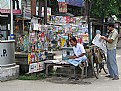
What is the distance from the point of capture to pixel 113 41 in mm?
10031

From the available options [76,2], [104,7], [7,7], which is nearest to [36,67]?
[7,7]

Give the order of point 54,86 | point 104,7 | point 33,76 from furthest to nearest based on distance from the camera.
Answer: point 104,7 → point 33,76 → point 54,86

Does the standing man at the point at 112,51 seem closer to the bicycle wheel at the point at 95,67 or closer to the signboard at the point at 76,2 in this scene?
the bicycle wheel at the point at 95,67

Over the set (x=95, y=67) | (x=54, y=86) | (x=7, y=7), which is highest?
(x=7, y=7)

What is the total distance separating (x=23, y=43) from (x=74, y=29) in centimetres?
775

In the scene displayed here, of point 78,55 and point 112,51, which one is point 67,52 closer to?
point 78,55

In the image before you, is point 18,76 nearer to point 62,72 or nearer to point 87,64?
point 62,72

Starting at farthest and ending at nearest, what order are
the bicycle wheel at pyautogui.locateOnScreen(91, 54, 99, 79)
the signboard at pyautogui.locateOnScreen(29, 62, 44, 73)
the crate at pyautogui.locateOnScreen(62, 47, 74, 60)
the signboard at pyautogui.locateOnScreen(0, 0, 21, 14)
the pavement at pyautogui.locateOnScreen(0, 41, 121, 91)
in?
the signboard at pyautogui.locateOnScreen(0, 0, 21, 14) < the crate at pyautogui.locateOnScreen(62, 47, 74, 60) < the bicycle wheel at pyautogui.locateOnScreen(91, 54, 99, 79) < the signboard at pyautogui.locateOnScreen(29, 62, 44, 73) < the pavement at pyautogui.locateOnScreen(0, 41, 121, 91)

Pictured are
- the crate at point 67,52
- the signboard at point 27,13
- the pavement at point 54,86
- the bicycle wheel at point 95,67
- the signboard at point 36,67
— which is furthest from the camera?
the signboard at point 27,13

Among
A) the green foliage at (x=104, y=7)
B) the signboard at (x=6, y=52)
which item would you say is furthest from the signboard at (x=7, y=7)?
the signboard at (x=6, y=52)

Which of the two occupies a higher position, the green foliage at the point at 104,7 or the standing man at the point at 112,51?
the green foliage at the point at 104,7

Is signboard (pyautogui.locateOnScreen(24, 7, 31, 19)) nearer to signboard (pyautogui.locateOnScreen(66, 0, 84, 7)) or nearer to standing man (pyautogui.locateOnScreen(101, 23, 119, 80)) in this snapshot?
signboard (pyautogui.locateOnScreen(66, 0, 84, 7))

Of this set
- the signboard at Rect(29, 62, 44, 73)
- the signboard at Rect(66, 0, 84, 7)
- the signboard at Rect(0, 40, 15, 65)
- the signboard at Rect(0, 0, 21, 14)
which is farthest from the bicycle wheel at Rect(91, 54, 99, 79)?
the signboard at Rect(66, 0, 84, 7)

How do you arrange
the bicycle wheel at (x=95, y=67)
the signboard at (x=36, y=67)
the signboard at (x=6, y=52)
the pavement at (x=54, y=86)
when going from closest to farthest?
the pavement at (x=54, y=86)
the signboard at (x=6, y=52)
the signboard at (x=36, y=67)
the bicycle wheel at (x=95, y=67)
